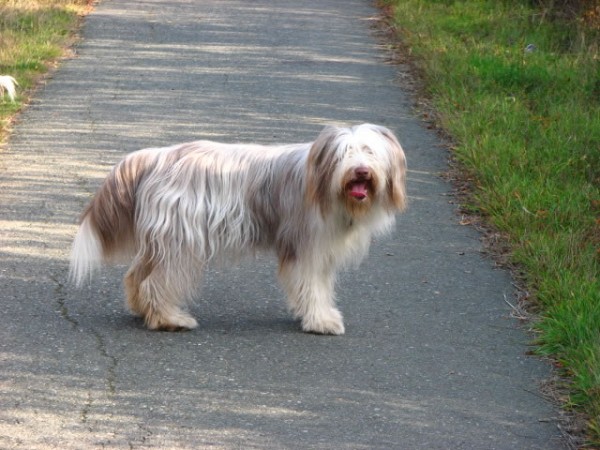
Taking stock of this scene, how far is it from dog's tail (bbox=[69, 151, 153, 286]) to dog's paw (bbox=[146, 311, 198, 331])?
1.29 feet

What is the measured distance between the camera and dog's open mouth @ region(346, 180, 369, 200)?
5742mm

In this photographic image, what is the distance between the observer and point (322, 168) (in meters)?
5.79

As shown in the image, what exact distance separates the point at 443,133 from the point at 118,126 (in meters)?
2.70

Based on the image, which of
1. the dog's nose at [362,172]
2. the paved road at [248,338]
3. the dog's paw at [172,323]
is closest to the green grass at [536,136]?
the paved road at [248,338]

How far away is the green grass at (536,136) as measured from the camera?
6.14 metres

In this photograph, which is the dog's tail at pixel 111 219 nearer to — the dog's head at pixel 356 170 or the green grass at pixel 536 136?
the dog's head at pixel 356 170

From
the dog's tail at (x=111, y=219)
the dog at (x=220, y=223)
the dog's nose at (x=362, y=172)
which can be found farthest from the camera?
the dog's tail at (x=111, y=219)

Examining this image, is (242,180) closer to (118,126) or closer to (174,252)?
(174,252)

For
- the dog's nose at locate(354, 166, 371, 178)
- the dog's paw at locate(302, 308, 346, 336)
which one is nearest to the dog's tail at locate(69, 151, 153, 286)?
the dog's paw at locate(302, 308, 346, 336)

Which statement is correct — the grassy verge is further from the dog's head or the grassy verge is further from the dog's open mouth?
the dog's open mouth

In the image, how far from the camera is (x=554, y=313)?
6.20m

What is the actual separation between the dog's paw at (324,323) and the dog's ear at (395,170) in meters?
0.67

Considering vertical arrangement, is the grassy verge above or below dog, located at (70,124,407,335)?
below

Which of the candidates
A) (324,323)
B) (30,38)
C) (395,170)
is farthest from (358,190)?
(30,38)
